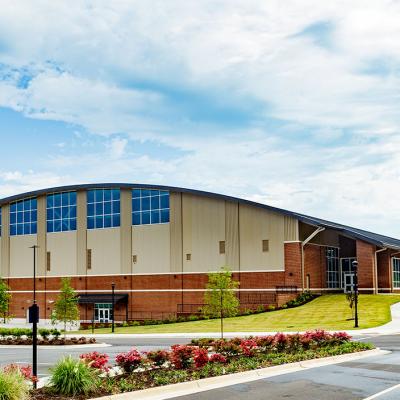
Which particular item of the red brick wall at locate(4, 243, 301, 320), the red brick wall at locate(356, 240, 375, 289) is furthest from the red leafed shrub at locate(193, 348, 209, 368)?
the red brick wall at locate(356, 240, 375, 289)

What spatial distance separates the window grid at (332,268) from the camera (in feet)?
214

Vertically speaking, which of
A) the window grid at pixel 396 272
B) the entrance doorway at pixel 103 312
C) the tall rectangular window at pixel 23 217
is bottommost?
the entrance doorway at pixel 103 312

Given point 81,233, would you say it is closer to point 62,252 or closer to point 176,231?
point 62,252

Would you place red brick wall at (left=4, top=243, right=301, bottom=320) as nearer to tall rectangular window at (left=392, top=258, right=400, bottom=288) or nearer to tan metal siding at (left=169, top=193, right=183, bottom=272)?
tan metal siding at (left=169, top=193, right=183, bottom=272)

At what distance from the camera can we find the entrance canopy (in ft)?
217

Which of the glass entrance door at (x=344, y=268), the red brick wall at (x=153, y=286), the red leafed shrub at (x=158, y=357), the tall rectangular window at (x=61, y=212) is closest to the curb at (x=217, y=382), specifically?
the red leafed shrub at (x=158, y=357)

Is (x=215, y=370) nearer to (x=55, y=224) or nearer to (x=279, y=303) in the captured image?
(x=279, y=303)

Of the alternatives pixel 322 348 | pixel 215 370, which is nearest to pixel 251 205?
pixel 322 348

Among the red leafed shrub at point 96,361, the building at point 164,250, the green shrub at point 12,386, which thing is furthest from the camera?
the building at point 164,250

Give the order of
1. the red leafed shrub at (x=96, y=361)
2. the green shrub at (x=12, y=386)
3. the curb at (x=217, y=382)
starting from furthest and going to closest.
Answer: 1. the red leafed shrub at (x=96, y=361)
2. the curb at (x=217, y=382)
3. the green shrub at (x=12, y=386)

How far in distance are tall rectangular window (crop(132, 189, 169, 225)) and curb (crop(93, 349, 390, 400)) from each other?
43.2 metres

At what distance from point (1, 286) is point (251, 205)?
24.8 m

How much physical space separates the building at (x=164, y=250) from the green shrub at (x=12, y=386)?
1781 inches

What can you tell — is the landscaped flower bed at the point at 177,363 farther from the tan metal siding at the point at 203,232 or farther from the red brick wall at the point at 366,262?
the red brick wall at the point at 366,262
